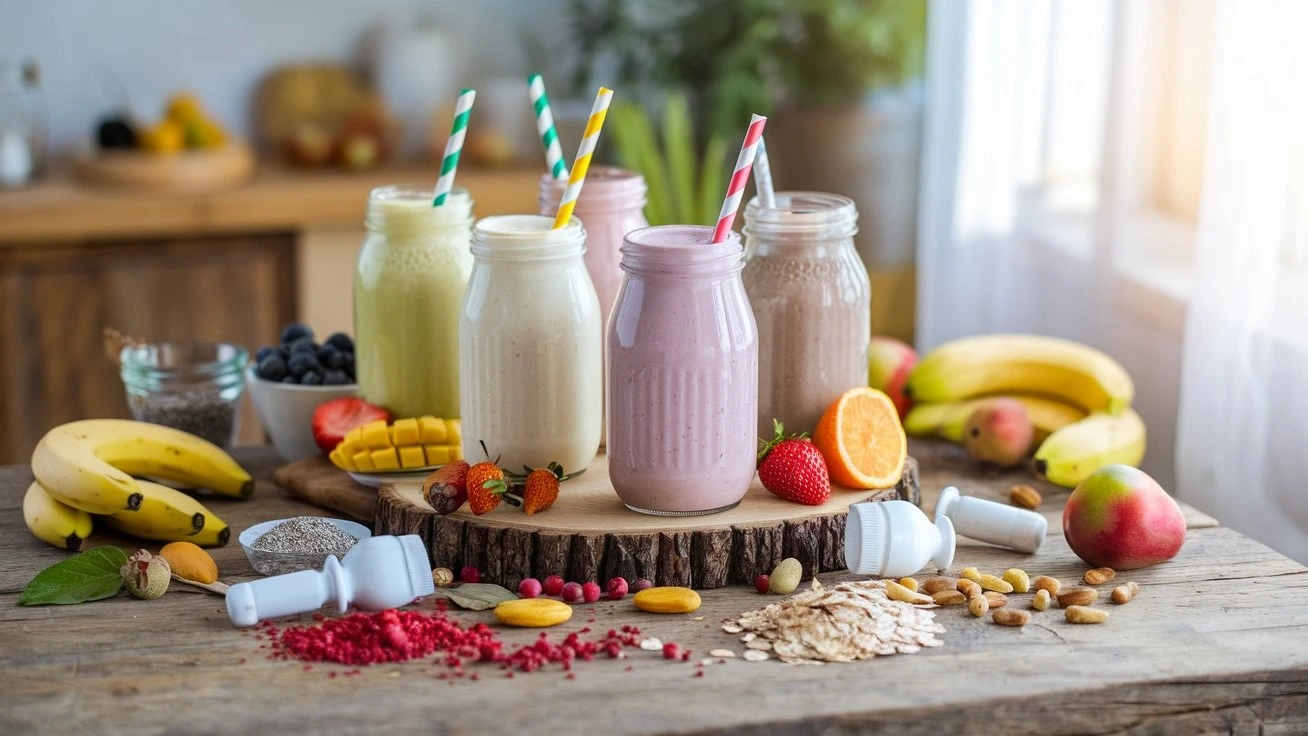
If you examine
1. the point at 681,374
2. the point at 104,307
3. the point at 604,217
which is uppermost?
the point at 604,217

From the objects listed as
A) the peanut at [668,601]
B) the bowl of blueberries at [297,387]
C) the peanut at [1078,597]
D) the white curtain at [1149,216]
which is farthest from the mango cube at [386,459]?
the white curtain at [1149,216]

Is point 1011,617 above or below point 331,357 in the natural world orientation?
below

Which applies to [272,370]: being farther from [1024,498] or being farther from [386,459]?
[1024,498]

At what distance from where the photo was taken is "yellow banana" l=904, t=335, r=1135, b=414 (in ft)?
5.69

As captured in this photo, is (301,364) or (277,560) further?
(301,364)

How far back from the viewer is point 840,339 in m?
1.43

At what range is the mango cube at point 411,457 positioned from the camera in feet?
4.68

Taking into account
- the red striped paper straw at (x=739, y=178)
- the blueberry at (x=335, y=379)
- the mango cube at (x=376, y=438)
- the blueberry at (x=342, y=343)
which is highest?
the red striped paper straw at (x=739, y=178)

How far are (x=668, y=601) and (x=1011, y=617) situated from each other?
0.30 metres

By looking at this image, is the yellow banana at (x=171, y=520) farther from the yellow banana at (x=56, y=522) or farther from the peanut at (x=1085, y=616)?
the peanut at (x=1085, y=616)

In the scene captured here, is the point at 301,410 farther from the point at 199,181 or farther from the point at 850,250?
the point at 199,181

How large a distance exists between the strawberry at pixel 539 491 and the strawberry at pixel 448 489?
0.06m

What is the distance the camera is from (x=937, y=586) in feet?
4.19

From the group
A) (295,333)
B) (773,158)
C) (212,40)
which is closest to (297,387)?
(295,333)
